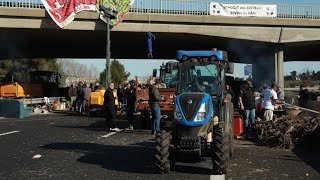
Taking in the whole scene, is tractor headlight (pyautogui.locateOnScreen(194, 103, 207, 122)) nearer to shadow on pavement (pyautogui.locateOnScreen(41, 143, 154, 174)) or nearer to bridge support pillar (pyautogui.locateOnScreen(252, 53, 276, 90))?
shadow on pavement (pyautogui.locateOnScreen(41, 143, 154, 174))

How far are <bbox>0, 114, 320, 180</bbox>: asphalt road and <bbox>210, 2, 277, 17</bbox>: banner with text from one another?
662 inches

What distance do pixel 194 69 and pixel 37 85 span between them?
2621 cm

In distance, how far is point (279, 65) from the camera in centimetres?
2959

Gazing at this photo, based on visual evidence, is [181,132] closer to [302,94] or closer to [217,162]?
[217,162]

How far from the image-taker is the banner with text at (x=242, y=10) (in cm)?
2748

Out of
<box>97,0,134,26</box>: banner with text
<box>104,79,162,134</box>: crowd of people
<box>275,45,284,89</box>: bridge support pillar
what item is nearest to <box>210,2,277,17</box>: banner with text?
<box>275,45,284,89</box>: bridge support pillar

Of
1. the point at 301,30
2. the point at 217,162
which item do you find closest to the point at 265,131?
the point at 217,162

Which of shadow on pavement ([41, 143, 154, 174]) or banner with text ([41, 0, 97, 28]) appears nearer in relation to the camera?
shadow on pavement ([41, 143, 154, 174])

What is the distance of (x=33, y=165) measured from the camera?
830 centimetres

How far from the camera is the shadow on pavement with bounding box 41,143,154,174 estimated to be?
812 cm

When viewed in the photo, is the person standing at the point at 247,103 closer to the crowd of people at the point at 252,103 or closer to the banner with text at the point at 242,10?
the crowd of people at the point at 252,103

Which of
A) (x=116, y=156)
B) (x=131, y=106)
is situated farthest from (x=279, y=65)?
(x=116, y=156)

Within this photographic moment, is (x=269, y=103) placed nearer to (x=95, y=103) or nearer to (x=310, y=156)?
(x=310, y=156)

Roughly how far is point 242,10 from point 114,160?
2122 centimetres
